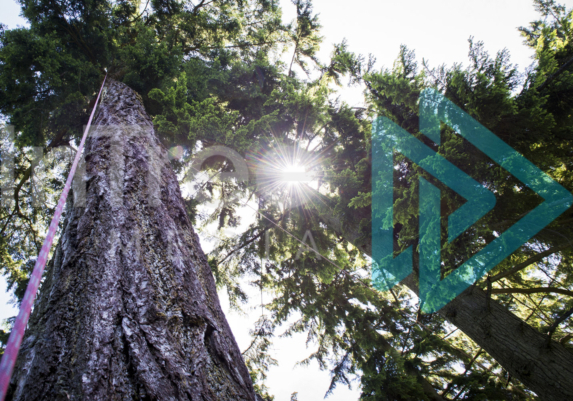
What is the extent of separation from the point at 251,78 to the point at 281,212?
3.70 meters

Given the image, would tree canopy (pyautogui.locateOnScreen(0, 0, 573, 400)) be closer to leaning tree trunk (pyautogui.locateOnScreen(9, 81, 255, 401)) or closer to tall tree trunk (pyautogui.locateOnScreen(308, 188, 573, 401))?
tall tree trunk (pyautogui.locateOnScreen(308, 188, 573, 401))

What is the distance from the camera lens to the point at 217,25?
23.0 feet

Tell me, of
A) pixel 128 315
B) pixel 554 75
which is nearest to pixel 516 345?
pixel 554 75

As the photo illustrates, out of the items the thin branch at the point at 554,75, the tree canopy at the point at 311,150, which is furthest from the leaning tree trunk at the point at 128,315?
the thin branch at the point at 554,75

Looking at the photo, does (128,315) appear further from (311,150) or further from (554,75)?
(311,150)

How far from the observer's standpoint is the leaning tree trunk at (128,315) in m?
0.81

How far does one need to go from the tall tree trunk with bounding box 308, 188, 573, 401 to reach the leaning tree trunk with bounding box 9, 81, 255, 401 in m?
2.86

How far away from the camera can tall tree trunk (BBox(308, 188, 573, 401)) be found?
2.20 metres

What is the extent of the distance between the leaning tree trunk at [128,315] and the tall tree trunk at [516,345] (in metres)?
2.86

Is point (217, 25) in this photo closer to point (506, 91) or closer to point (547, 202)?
point (506, 91)

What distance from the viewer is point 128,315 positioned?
38.2 inches

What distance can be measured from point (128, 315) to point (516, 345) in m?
3.48

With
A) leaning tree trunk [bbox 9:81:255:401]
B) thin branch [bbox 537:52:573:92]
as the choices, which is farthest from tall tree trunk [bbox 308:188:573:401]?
leaning tree trunk [bbox 9:81:255:401]

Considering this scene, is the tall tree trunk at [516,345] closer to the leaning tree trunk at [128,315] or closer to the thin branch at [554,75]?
the thin branch at [554,75]
